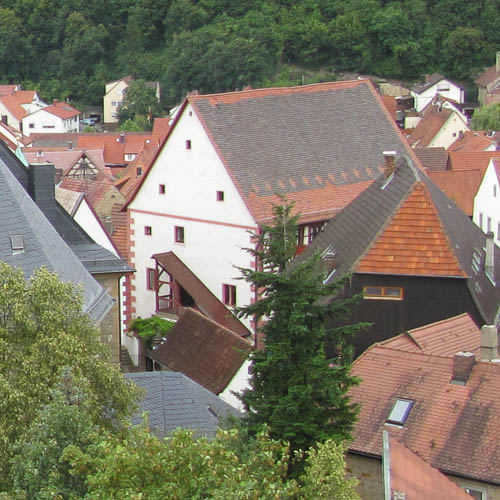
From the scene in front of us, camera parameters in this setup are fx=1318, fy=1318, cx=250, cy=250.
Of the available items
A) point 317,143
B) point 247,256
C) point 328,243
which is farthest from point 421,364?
point 317,143

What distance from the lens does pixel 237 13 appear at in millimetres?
152250

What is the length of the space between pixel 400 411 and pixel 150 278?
64.8 feet

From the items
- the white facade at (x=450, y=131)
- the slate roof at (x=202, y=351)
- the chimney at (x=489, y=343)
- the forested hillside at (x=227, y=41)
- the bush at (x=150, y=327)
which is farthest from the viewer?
the forested hillside at (x=227, y=41)

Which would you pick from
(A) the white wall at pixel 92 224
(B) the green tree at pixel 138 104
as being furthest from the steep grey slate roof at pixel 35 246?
(B) the green tree at pixel 138 104

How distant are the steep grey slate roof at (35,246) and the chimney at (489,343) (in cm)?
691

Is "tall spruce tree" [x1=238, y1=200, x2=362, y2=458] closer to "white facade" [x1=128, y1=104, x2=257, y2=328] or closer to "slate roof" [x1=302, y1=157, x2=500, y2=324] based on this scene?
"slate roof" [x1=302, y1=157, x2=500, y2=324]

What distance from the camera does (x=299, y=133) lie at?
40594 millimetres

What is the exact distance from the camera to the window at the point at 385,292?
2881 centimetres

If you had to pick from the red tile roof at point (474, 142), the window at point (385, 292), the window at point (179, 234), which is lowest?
the window at point (385, 292)

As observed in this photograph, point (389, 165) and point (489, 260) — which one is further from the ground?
point (389, 165)

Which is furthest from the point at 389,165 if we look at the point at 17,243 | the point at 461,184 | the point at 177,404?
the point at 461,184

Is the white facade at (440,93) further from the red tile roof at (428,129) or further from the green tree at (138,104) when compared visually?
the red tile roof at (428,129)

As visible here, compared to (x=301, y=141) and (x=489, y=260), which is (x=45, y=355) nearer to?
(x=489, y=260)

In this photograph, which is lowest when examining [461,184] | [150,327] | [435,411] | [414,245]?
[435,411]
